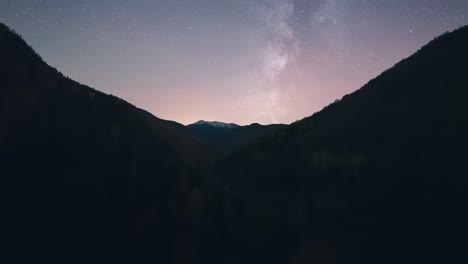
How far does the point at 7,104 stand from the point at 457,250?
64.4 ft

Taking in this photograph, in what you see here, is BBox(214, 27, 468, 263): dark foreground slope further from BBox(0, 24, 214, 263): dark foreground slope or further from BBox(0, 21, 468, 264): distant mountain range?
BBox(0, 24, 214, 263): dark foreground slope

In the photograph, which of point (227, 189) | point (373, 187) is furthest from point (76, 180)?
point (373, 187)

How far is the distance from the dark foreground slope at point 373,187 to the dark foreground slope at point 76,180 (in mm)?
2847

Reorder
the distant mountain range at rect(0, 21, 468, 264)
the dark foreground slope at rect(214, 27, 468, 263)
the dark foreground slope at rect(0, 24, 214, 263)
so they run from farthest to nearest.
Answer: the dark foreground slope at rect(0, 24, 214, 263) < the distant mountain range at rect(0, 21, 468, 264) < the dark foreground slope at rect(214, 27, 468, 263)

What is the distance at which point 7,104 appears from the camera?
1577 centimetres

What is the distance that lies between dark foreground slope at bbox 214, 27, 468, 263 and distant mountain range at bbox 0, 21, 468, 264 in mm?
57

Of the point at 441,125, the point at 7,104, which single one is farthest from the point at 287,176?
the point at 7,104

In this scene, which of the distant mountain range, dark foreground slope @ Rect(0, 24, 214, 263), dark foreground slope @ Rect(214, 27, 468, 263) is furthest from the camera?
dark foreground slope @ Rect(0, 24, 214, 263)

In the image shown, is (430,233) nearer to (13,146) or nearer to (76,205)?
(76,205)

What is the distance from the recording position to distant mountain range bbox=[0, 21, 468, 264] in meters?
9.77

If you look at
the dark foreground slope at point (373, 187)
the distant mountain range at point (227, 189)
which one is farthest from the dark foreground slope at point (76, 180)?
the dark foreground slope at point (373, 187)

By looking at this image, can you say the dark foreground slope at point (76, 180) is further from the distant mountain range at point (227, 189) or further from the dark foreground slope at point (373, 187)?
the dark foreground slope at point (373, 187)

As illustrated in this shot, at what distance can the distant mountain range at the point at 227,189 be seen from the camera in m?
9.77

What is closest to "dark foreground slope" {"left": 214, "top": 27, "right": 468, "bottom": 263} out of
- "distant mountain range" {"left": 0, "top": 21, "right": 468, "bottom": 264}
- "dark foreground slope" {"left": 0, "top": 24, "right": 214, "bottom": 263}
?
"distant mountain range" {"left": 0, "top": 21, "right": 468, "bottom": 264}
